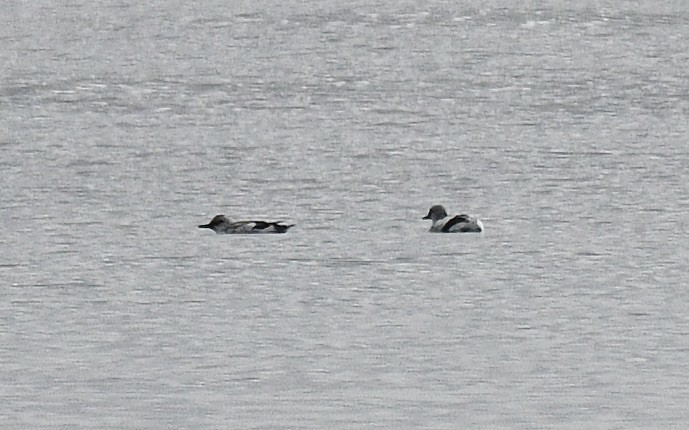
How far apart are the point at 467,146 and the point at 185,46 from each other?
7.75 meters

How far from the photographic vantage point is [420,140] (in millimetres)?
16484

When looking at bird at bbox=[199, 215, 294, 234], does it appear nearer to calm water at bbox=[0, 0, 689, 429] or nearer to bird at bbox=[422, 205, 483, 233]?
calm water at bbox=[0, 0, 689, 429]

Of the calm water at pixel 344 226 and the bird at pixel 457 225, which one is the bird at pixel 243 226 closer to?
the calm water at pixel 344 226

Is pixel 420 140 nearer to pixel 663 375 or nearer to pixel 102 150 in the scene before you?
pixel 102 150

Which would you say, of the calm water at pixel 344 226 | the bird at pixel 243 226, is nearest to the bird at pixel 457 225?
the calm water at pixel 344 226

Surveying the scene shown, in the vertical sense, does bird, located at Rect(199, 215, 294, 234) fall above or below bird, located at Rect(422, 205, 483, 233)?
above

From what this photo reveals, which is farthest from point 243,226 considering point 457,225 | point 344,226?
point 457,225

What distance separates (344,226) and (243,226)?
66 cm

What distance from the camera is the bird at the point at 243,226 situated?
40.1ft

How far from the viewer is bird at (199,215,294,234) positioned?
40.1 ft

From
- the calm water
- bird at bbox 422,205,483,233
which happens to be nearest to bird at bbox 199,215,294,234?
the calm water

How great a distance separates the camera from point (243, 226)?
40.3ft

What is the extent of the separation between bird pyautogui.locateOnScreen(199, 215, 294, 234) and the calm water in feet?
0.40

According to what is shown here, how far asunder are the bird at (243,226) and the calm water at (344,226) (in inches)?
4.8
